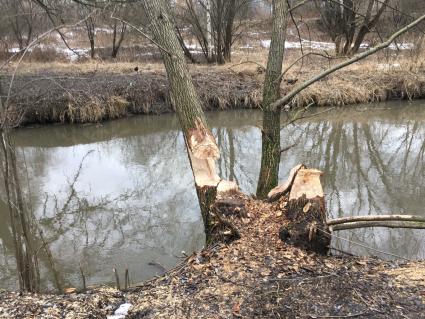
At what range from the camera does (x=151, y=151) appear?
9.05m

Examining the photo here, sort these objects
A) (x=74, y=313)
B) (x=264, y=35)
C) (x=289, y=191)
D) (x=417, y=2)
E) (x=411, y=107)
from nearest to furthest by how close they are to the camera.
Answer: (x=74, y=313), (x=289, y=191), (x=411, y=107), (x=417, y=2), (x=264, y=35)

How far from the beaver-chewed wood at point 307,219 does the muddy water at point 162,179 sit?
Result: 173 cm

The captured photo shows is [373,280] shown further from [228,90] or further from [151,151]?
[228,90]

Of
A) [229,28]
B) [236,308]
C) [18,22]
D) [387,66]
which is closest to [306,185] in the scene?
[236,308]

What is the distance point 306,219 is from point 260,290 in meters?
0.66

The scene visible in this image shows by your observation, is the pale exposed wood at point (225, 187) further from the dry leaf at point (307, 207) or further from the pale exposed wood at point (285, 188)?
the dry leaf at point (307, 207)

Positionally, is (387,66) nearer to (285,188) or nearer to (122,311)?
(285,188)

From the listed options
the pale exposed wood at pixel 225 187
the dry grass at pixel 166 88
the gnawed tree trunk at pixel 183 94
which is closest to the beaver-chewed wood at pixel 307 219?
the pale exposed wood at pixel 225 187

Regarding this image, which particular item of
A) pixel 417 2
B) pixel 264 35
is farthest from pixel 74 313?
pixel 264 35

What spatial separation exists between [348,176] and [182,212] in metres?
2.88

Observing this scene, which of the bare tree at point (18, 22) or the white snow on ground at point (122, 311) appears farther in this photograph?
the bare tree at point (18, 22)

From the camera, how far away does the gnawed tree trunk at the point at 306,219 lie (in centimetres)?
300

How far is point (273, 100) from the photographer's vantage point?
4223mm

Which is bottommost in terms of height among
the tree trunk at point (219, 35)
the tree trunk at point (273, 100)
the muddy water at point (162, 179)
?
the muddy water at point (162, 179)
